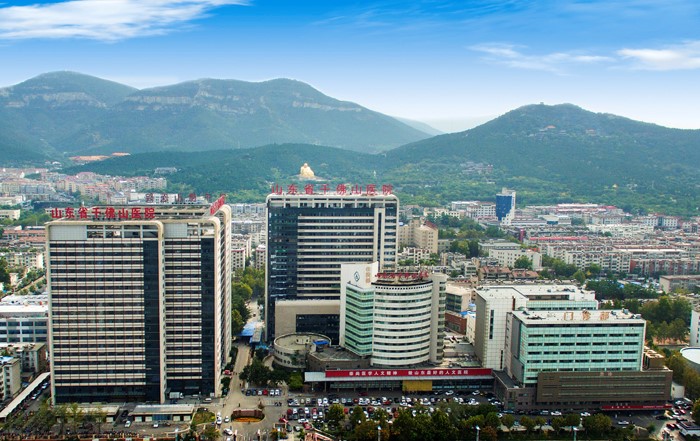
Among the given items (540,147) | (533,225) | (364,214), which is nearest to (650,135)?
(540,147)

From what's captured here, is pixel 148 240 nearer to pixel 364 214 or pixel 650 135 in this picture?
pixel 364 214

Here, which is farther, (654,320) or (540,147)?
(540,147)

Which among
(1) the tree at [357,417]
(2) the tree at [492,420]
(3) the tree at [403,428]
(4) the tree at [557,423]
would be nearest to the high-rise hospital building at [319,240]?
(1) the tree at [357,417]

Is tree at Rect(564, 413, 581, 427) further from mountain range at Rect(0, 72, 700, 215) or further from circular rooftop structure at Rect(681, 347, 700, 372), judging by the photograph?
mountain range at Rect(0, 72, 700, 215)

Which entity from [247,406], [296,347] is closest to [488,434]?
[247,406]

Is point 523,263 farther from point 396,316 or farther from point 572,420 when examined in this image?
point 572,420

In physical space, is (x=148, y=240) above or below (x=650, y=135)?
below

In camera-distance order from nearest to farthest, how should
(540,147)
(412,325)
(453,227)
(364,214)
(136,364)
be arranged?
(136,364) → (412,325) → (364,214) → (453,227) → (540,147)
